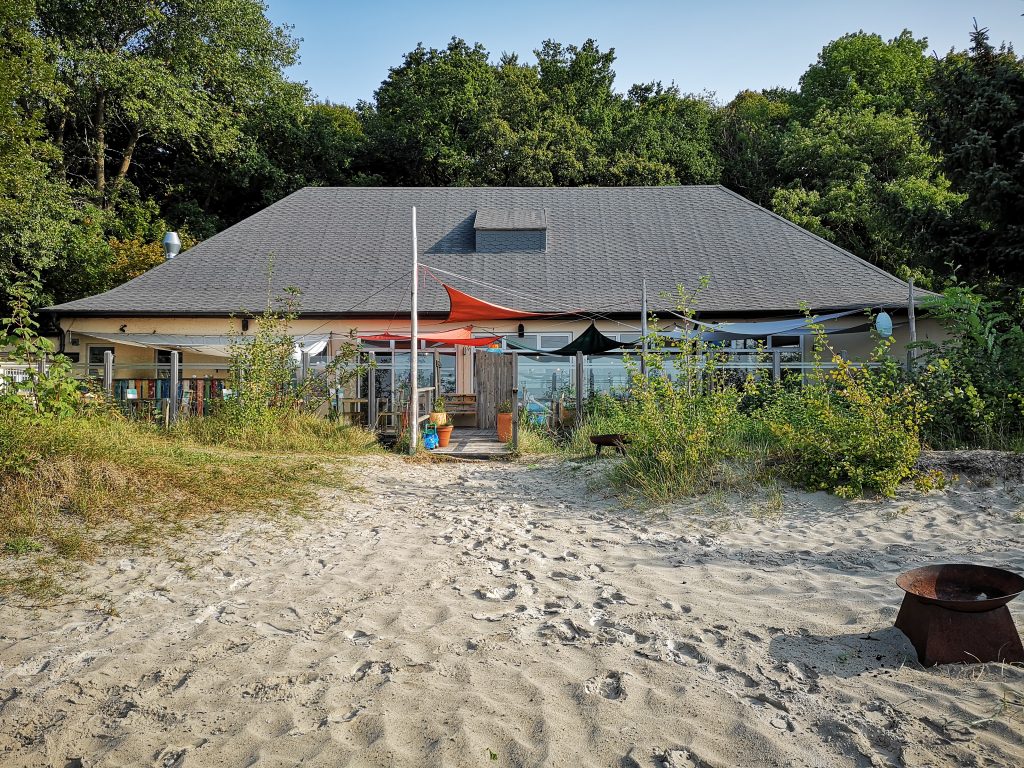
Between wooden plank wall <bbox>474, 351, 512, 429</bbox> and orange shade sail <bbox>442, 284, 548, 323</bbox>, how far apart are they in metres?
1.42

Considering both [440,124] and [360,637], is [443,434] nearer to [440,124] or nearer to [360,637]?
[360,637]

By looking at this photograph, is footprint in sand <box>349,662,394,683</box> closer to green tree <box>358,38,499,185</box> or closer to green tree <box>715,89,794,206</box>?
green tree <box>358,38,499,185</box>

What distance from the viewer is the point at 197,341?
14.2 meters

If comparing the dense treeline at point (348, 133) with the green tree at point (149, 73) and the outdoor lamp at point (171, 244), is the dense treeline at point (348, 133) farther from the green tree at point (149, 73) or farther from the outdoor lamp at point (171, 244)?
the outdoor lamp at point (171, 244)

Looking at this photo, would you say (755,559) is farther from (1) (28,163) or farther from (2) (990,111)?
(1) (28,163)

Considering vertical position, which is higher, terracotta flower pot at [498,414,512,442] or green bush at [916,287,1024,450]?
green bush at [916,287,1024,450]

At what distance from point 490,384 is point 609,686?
11.8 metres

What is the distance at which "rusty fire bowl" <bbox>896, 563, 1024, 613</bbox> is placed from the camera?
9.45 feet

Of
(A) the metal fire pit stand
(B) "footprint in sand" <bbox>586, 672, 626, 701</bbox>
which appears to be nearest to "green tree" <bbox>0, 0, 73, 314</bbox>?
(B) "footprint in sand" <bbox>586, 672, 626, 701</bbox>

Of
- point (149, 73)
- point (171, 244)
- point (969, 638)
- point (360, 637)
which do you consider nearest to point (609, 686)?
point (360, 637)

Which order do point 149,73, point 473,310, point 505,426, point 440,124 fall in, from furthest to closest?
point 440,124 < point 149,73 < point 473,310 < point 505,426

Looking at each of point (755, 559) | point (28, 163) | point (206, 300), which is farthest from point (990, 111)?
point (28, 163)

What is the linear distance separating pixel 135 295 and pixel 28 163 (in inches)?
146

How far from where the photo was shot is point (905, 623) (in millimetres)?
2826
